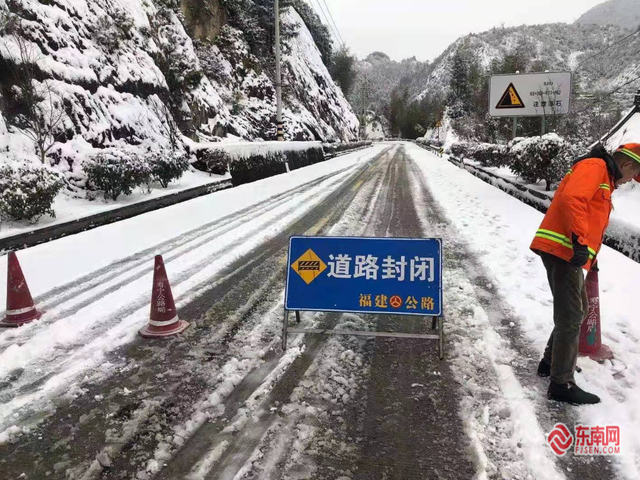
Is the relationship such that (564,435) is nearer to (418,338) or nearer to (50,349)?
(418,338)

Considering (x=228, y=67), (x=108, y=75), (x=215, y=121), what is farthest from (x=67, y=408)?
(x=228, y=67)

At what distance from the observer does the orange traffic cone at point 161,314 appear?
166 inches

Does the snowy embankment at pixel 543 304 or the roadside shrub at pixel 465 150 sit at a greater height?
the roadside shrub at pixel 465 150

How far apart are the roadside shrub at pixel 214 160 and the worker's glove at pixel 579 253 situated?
14248 millimetres

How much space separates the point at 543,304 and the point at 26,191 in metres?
8.56

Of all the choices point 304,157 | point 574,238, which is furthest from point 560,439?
point 304,157

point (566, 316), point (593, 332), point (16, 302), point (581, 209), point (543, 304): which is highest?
point (581, 209)

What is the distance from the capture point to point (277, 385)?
10.9 ft

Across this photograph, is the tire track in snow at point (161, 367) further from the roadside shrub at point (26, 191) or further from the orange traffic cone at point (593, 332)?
the roadside shrub at point (26, 191)

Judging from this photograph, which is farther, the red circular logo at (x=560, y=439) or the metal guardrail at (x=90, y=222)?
the metal guardrail at (x=90, y=222)

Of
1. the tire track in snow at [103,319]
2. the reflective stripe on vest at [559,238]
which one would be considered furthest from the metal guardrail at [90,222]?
the reflective stripe on vest at [559,238]

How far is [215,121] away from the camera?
73.9ft

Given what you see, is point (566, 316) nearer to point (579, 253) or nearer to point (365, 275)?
point (579, 253)

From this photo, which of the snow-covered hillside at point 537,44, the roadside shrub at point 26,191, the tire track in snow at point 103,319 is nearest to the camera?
the tire track in snow at point 103,319
